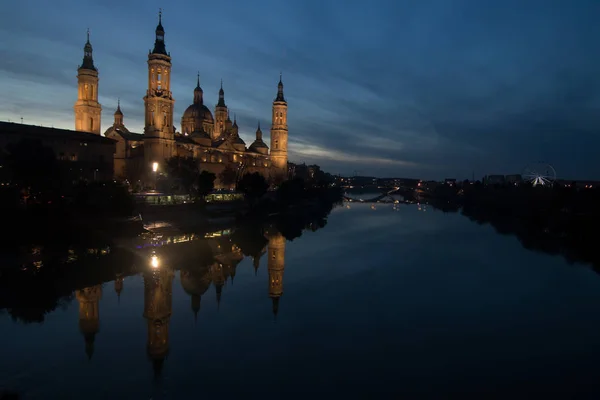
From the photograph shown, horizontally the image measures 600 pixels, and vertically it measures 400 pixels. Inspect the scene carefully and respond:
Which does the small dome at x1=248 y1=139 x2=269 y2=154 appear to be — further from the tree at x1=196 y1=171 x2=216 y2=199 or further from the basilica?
the tree at x1=196 y1=171 x2=216 y2=199

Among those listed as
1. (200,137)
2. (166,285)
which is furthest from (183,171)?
(166,285)

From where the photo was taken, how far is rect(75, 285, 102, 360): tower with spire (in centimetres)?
1083

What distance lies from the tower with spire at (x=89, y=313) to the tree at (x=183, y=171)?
2834 cm

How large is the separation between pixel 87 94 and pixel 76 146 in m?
12.3

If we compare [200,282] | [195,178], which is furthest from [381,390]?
[195,178]

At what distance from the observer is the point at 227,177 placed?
58031 millimetres

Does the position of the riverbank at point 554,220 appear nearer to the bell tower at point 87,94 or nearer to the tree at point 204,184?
the tree at point 204,184

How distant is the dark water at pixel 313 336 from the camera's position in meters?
8.88

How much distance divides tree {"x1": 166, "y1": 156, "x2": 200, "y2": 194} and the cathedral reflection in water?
16.9 meters

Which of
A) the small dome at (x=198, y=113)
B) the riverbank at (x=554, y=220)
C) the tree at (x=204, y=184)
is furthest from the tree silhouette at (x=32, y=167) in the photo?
the small dome at (x=198, y=113)

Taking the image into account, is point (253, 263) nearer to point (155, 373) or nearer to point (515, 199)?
point (155, 373)

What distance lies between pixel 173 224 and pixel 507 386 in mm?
26177

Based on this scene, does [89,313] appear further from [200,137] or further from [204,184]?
[200,137]

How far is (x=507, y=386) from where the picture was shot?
9094mm
